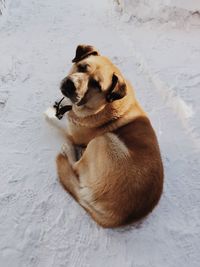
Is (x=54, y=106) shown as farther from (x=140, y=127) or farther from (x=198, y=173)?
(x=198, y=173)

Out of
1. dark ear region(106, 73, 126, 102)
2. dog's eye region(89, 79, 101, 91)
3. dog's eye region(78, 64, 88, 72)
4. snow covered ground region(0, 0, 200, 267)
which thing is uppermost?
dog's eye region(78, 64, 88, 72)

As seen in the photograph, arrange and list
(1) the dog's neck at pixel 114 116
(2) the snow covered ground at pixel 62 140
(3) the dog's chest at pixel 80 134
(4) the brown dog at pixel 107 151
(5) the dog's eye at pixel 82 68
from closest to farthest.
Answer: (4) the brown dog at pixel 107 151, (2) the snow covered ground at pixel 62 140, (5) the dog's eye at pixel 82 68, (1) the dog's neck at pixel 114 116, (3) the dog's chest at pixel 80 134

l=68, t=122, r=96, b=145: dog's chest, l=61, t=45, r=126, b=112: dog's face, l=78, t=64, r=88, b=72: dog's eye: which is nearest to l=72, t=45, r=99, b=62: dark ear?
l=61, t=45, r=126, b=112: dog's face

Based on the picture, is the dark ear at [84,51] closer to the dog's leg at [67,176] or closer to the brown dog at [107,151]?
the brown dog at [107,151]

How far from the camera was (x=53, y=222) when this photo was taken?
10.1 ft

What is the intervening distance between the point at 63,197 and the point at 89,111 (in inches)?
37.1

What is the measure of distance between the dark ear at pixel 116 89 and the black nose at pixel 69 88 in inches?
14.5

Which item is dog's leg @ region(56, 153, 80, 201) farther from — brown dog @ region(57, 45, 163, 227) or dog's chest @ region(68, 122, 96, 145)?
dog's chest @ region(68, 122, 96, 145)

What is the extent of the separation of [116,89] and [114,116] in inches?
12.5

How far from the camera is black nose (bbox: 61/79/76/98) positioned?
2.98 meters

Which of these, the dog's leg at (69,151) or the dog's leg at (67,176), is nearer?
the dog's leg at (67,176)

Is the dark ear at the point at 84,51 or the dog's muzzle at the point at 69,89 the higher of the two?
the dark ear at the point at 84,51

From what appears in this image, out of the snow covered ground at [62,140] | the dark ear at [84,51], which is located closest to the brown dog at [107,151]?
the dark ear at [84,51]

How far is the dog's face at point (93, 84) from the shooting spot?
3.01 meters
